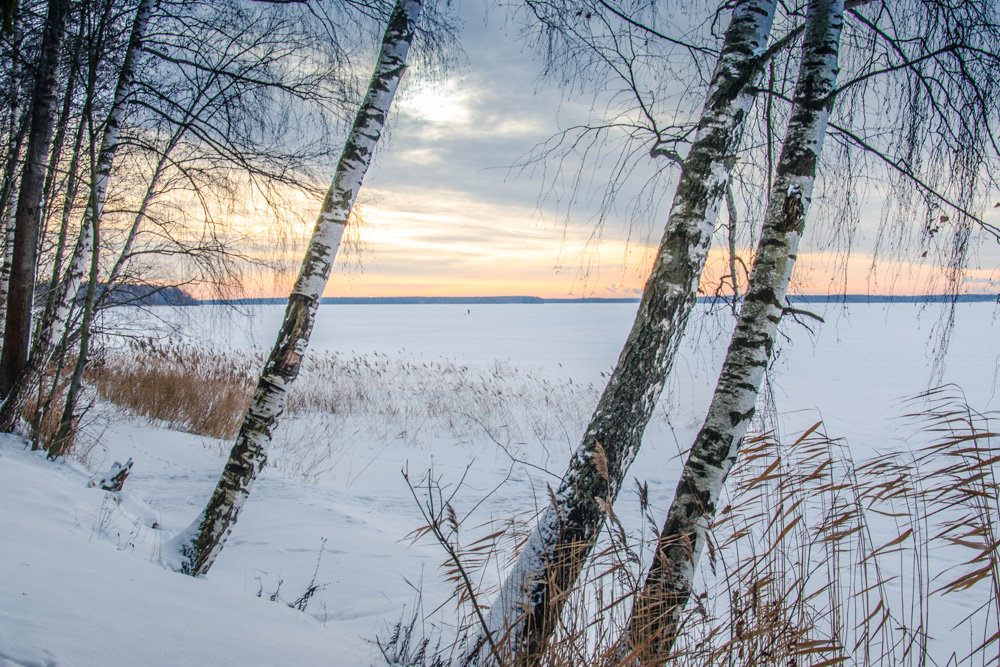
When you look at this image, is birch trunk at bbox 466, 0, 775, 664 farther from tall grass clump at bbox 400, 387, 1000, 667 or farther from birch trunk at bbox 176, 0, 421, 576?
birch trunk at bbox 176, 0, 421, 576

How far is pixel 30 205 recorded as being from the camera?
16.0 ft

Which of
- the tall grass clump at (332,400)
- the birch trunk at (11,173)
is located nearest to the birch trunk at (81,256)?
the birch trunk at (11,173)

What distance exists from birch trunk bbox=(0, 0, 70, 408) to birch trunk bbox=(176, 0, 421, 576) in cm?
316

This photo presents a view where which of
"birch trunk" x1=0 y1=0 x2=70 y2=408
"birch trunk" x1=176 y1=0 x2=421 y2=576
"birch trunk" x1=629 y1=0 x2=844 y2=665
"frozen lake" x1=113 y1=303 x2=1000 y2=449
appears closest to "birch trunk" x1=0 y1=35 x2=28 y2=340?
"birch trunk" x1=0 y1=0 x2=70 y2=408

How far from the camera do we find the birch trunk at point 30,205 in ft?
15.5

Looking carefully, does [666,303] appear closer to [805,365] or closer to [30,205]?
[30,205]

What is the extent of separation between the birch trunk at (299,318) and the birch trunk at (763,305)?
7.96ft

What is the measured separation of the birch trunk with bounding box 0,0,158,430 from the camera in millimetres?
4711

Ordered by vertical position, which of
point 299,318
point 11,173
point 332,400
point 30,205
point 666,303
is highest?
point 11,173

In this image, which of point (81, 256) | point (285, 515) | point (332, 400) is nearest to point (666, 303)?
point (285, 515)

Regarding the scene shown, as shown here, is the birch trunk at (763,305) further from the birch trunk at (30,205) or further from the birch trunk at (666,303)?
the birch trunk at (30,205)

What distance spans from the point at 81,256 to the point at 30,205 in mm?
619

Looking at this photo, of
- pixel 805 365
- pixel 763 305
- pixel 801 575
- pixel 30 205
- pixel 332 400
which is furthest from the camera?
pixel 805 365

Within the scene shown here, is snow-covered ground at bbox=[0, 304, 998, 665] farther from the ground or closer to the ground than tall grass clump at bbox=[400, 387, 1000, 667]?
closer to the ground
